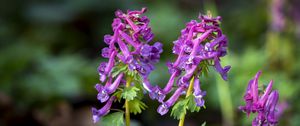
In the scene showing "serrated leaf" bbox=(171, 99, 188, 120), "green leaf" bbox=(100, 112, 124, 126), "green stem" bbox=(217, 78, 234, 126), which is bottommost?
"green leaf" bbox=(100, 112, 124, 126)

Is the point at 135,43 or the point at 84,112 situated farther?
the point at 84,112

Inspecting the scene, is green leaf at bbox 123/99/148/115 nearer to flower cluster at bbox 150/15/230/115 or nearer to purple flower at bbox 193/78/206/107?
flower cluster at bbox 150/15/230/115

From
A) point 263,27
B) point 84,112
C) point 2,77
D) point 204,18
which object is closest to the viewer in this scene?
point 204,18

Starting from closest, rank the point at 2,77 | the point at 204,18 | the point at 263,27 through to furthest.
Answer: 1. the point at 204,18
2. the point at 2,77
3. the point at 263,27

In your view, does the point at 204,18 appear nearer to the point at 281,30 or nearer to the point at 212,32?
the point at 212,32

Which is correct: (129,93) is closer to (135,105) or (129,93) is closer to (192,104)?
(135,105)

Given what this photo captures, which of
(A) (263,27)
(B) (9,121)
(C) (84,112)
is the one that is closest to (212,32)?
(C) (84,112)

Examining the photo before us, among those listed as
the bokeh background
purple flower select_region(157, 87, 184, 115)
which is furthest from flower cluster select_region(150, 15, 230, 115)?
the bokeh background

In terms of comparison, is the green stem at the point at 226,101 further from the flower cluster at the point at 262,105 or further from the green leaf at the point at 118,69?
the green leaf at the point at 118,69
